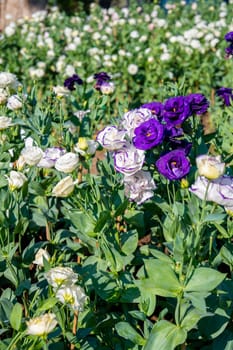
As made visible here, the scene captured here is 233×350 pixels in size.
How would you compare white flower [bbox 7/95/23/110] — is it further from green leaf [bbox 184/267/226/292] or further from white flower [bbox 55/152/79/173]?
green leaf [bbox 184/267/226/292]

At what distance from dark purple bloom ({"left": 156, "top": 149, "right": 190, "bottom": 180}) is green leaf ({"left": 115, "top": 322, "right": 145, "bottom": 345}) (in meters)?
0.51

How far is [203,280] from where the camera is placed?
1756 mm

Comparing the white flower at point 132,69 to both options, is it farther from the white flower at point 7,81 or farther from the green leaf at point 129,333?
the green leaf at point 129,333

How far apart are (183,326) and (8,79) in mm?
1638

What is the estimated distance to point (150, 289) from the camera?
180cm

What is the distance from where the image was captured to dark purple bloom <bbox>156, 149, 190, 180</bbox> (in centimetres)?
186

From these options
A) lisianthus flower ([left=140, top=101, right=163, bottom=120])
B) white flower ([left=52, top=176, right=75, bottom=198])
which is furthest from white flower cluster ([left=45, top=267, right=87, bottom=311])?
lisianthus flower ([left=140, top=101, right=163, bottom=120])

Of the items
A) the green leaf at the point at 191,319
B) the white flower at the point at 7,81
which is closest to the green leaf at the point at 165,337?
the green leaf at the point at 191,319

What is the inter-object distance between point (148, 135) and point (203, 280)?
20.5 inches

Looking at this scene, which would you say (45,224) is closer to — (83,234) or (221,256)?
(83,234)

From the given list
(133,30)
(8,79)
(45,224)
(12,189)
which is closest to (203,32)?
(133,30)

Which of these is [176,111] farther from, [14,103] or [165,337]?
[14,103]

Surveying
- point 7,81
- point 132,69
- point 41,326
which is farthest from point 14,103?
point 132,69

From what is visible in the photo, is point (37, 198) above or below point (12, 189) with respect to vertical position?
below
